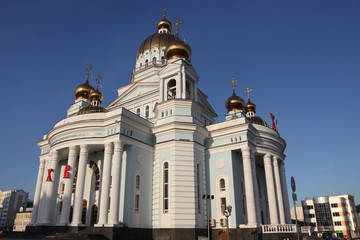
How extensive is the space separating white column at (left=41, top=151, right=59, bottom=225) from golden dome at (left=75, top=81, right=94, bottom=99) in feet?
34.2

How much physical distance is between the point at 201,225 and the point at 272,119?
14629mm

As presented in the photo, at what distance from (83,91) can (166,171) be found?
15402 millimetres

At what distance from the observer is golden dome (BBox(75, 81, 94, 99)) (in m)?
31.2

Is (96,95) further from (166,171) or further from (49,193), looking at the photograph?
(166,171)

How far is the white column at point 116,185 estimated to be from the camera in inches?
703

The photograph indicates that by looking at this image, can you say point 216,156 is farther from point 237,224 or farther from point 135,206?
point 135,206

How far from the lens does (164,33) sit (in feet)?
116

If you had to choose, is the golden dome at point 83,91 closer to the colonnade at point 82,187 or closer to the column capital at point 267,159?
the colonnade at point 82,187

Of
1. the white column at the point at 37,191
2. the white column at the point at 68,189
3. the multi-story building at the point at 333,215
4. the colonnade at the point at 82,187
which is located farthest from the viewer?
the multi-story building at the point at 333,215

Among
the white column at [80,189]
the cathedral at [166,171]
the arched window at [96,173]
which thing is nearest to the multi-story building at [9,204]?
the cathedral at [166,171]

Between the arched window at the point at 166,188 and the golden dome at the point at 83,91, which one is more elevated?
the golden dome at the point at 83,91

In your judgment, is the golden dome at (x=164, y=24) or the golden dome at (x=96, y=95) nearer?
the golden dome at (x=96, y=95)

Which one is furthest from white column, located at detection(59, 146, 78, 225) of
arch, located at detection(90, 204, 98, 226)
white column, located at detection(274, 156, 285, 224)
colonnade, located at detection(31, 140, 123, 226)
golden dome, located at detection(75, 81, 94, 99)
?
white column, located at detection(274, 156, 285, 224)

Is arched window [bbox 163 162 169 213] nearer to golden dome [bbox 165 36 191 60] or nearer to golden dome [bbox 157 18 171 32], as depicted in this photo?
golden dome [bbox 165 36 191 60]
